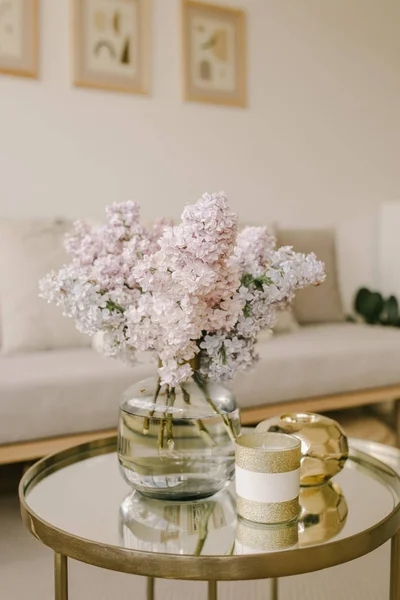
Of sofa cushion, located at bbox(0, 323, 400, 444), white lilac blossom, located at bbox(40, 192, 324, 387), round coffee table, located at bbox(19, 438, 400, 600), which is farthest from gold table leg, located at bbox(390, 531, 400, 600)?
sofa cushion, located at bbox(0, 323, 400, 444)

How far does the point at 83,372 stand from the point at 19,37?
153 cm

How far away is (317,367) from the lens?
7.98ft

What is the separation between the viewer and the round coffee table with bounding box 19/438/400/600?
90 centimetres

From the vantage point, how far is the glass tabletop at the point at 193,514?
3.22 feet

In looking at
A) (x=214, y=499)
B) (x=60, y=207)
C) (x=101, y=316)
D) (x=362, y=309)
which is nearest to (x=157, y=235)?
(x=101, y=316)

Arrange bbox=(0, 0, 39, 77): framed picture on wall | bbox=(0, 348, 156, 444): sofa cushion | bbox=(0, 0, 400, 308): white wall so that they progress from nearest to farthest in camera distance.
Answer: bbox=(0, 348, 156, 444): sofa cushion
bbox=(0, 0, 39, 77): framed picture on wall
bbox=(0, 0, 400, 308): white wall

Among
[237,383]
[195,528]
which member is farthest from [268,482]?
[237,383]

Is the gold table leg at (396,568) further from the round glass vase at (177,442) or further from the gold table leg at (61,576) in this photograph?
the gold table leg at (61,576)

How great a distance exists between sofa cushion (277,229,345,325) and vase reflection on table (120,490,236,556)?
6.77 ft

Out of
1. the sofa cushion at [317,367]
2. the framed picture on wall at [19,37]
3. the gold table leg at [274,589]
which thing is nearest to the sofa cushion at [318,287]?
the sofa cushion at [317,367]

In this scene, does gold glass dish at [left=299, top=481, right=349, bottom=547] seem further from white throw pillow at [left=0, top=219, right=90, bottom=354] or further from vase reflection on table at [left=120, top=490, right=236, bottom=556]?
white throw pillow at [left=0, top=219, right=90, bottom=354]

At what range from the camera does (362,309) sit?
3.50 m

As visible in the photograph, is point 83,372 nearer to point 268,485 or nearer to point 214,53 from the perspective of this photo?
point 268,485

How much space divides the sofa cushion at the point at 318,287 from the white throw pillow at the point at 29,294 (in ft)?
3.71
